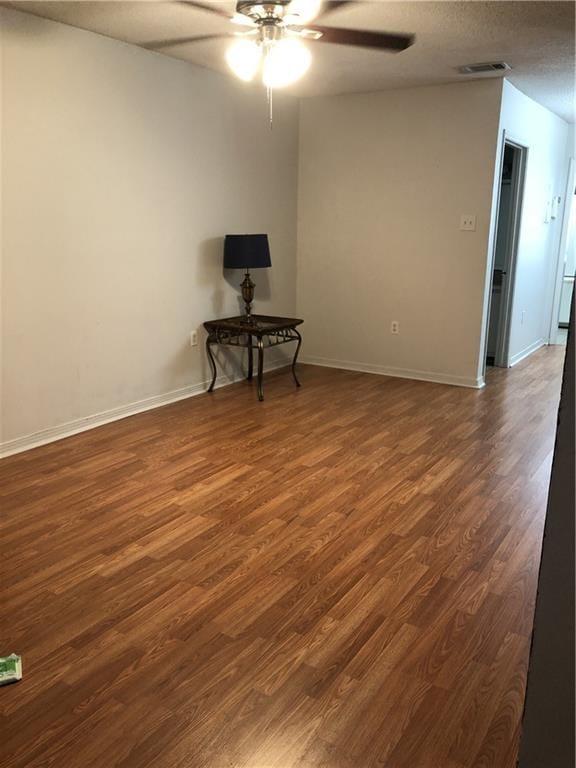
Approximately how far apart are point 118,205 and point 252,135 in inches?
59.7

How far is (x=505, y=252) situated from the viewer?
5703 mm

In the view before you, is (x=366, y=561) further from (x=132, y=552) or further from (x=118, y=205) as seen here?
(x=118, y=205)

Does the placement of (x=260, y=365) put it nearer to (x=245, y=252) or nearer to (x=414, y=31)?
(x=245, y=252)

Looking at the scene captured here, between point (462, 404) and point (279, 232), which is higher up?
point (279, 232)

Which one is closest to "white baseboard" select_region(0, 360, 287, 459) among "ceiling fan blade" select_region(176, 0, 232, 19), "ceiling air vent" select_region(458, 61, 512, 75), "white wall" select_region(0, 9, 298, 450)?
"white wall" select_region(0, 9, 298, 450)

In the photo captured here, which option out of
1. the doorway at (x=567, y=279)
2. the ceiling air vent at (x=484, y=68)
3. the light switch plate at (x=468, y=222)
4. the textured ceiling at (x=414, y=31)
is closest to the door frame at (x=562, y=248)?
the doorway at (x=567, y=279)

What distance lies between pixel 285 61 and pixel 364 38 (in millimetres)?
719

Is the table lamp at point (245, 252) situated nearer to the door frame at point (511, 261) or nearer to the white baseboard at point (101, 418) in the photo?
the white baseboard at point (101, 418)

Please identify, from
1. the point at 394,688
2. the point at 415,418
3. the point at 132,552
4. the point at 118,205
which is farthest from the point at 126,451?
the point at 394,688

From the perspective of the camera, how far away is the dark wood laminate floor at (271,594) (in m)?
1.68

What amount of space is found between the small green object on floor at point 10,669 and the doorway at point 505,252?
180 inches

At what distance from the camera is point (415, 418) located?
4.36 meters

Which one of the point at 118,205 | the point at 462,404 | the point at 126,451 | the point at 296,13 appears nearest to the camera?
the point at 296,13

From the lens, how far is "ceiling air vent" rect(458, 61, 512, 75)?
4098 millimetres
